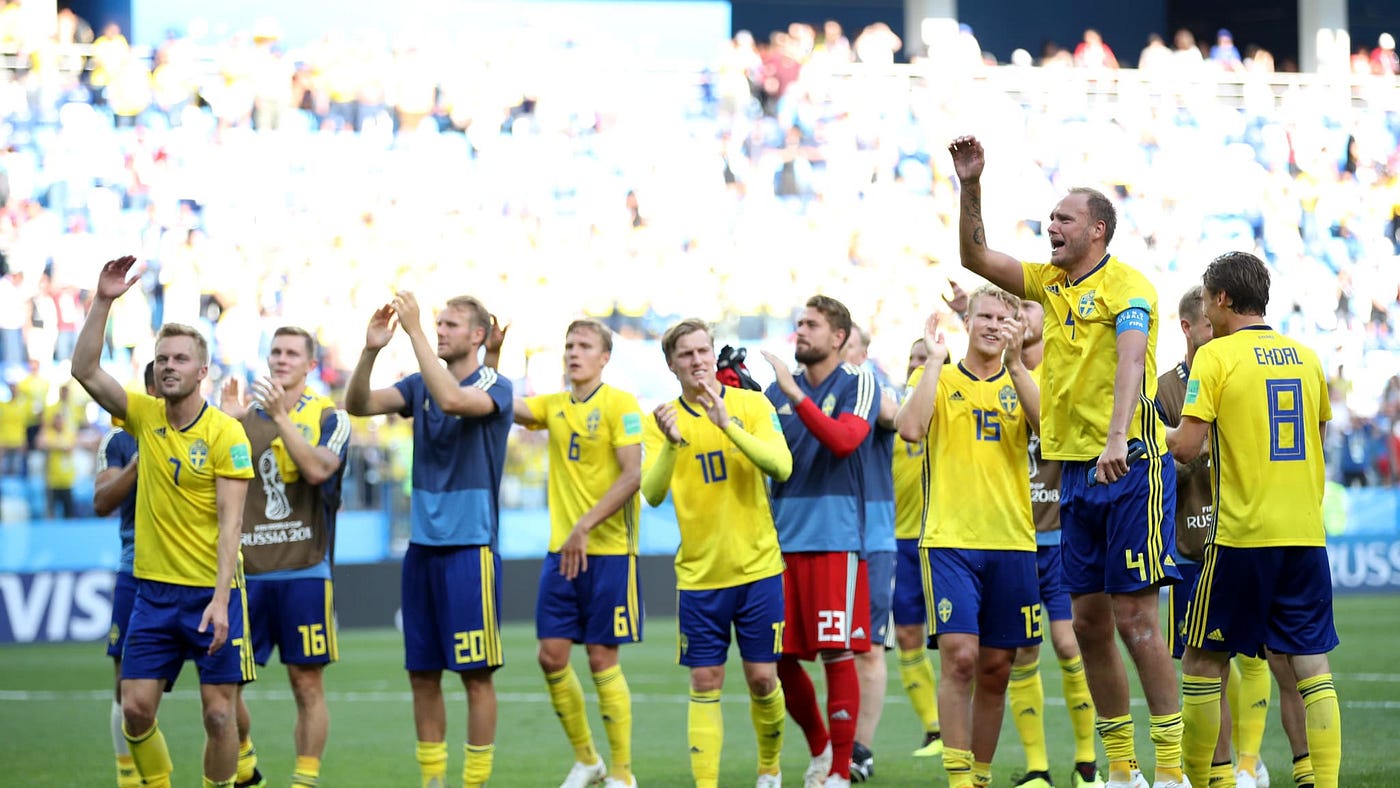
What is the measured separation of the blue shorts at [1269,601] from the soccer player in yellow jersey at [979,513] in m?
1.23

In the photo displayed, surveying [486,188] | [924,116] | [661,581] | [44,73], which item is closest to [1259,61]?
[924,116]

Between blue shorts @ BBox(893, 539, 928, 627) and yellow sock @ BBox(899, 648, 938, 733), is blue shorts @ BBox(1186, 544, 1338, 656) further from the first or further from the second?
yellow sock @ BBox(899, 648, 938, 733)

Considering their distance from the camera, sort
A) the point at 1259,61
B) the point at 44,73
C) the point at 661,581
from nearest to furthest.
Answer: the point at 661,581 < the point at 44,73 < the point at 1259,61

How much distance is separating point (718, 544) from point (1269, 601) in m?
2.59

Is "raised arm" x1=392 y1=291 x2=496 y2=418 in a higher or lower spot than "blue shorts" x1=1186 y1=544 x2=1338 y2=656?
higher

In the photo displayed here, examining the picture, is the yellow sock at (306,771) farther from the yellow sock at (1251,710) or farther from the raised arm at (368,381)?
the yellow sock at (1251,710)

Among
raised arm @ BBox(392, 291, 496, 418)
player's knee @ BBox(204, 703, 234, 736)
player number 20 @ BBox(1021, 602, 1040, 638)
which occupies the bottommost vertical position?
player's knee @ BBox(204, 703, 234, 736)

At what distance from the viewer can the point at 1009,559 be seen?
7.62 m

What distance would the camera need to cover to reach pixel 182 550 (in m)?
7.27

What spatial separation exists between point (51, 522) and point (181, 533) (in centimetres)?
1107

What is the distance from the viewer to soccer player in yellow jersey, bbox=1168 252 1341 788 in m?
6.34

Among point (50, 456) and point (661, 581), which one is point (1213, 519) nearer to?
→ point (661, 581)

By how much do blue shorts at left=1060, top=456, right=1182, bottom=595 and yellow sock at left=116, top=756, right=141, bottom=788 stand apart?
476cm

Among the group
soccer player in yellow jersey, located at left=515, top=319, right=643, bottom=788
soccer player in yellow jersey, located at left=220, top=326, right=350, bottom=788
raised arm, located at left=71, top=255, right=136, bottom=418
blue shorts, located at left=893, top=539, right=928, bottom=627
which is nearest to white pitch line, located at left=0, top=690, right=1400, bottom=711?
blue shorts, located at left=893, top=539, right=928, bottom=627
